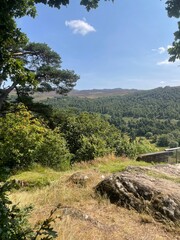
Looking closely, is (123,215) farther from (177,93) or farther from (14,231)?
(177,93)

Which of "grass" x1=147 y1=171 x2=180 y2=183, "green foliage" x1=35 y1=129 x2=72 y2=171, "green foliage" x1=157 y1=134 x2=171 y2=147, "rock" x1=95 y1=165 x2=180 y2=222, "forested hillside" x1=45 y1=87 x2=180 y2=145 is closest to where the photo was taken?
"rock" x1=95 y1=165 x2=180 y2=222

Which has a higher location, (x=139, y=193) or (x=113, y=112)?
(x=139, y=193)

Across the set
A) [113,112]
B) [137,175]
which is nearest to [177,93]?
[113,112]

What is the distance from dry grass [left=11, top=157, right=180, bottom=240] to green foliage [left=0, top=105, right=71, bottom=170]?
5.65 meters

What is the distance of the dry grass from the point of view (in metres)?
4.04

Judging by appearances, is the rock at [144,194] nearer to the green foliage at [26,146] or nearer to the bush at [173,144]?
the green foliage at [26,146]

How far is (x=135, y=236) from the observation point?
14.0 ft

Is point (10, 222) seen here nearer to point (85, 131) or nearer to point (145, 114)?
point (85, 131)

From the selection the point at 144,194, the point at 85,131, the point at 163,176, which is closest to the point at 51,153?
the point at 85,131

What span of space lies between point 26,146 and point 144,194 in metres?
9.01

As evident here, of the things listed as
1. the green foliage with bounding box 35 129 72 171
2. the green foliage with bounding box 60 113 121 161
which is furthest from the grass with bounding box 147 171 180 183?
the green foliage with bounding box 60 113 121 161

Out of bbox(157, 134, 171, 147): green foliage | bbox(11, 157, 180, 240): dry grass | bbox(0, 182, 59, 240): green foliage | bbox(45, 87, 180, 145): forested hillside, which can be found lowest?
bbox(157, 134, 171, 147): green foliage

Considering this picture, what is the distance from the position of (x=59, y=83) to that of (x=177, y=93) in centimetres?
15114

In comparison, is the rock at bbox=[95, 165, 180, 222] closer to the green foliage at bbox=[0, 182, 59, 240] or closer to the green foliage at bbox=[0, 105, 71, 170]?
the green foliage at bbox=[0, 182, 59, 240]
